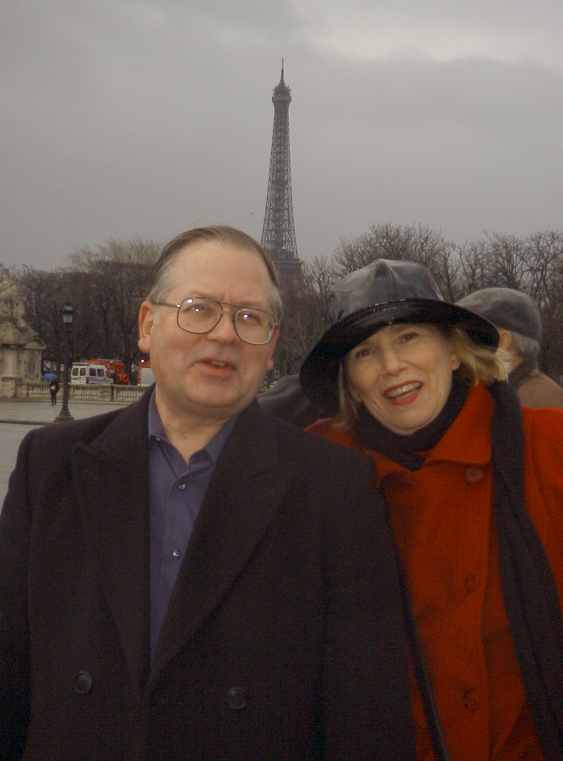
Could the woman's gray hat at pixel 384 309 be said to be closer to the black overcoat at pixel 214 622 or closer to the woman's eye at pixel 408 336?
the woman's eye at pixel 408 336

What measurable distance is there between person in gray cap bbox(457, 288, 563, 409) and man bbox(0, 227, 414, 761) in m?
1.81

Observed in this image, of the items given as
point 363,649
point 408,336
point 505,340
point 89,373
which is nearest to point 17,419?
point 89,373

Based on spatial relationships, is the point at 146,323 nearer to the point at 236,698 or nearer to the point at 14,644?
the point at 14,644

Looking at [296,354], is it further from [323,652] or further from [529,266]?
[323,652]

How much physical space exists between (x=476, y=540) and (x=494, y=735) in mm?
517

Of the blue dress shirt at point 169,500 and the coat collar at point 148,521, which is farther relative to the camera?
the blue dress shirt at point 169,500

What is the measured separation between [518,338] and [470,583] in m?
1.90

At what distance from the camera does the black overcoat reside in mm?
2188

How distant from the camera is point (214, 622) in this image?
223 centimetres

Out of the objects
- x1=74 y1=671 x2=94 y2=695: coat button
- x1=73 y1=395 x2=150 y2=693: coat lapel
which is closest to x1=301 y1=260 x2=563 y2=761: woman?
x1=73 y1=395 x2=150 y2=693: coat lapel

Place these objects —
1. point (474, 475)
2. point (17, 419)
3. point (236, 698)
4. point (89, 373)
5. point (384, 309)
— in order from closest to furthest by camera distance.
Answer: point (236, 698) → point (474, 475) → point (384, 309) → point (17, 419) → point (89, 373)

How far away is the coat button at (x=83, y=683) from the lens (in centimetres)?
221

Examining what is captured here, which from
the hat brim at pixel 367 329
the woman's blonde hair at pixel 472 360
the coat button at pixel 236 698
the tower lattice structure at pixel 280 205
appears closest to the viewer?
the coat button at pixel 236 698

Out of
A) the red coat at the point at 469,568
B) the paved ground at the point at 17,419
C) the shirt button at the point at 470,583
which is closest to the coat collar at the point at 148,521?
the red coat at the point at 469,568
